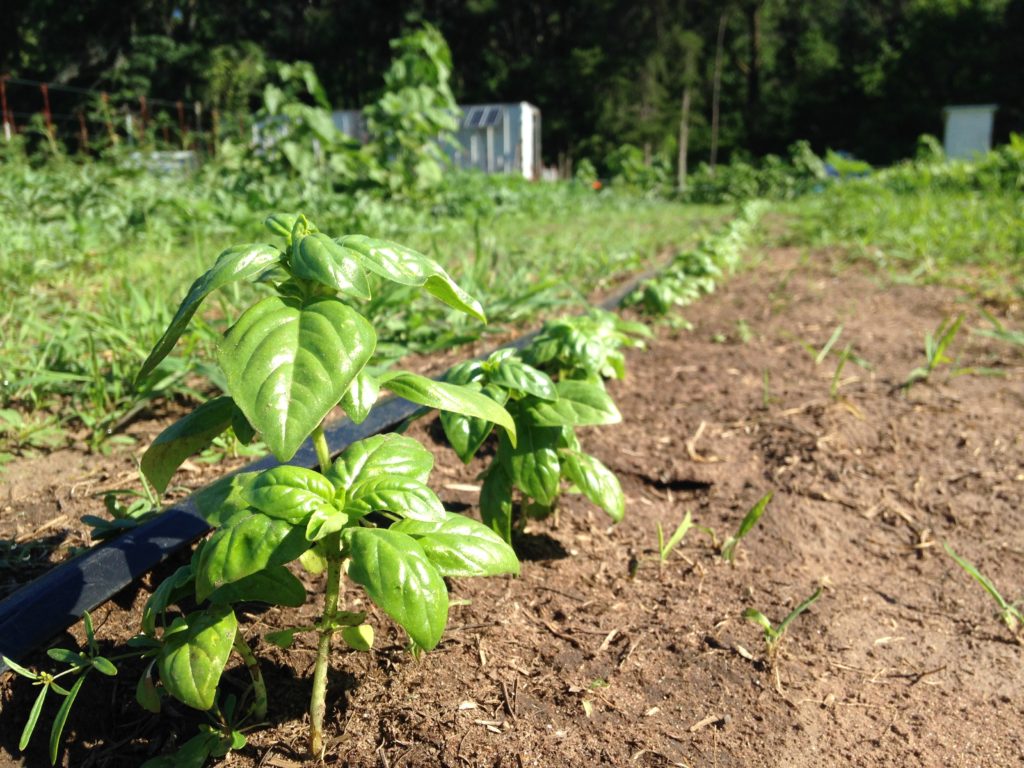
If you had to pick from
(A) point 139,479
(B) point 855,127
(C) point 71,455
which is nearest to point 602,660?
(A) point 139,479

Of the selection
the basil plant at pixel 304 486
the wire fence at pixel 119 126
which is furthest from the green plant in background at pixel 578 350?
the wire fence at pixel 119 126

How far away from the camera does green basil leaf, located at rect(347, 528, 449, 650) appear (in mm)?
871

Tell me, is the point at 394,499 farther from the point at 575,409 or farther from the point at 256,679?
the point at 575,409

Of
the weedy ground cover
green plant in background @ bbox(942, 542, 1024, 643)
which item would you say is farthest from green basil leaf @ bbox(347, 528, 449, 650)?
green plant in background @ bbox(942, 542, 1024, 643)

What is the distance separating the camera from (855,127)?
36.6m

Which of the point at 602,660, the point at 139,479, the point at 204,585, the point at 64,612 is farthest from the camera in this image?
the point at 139,479

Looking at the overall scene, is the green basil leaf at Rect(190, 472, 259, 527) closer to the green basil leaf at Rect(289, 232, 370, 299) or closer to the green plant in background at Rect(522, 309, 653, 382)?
the green basil leaf at Rect(289, 232, 370, 299)

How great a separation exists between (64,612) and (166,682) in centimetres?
37

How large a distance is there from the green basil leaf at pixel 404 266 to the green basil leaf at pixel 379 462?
21cm

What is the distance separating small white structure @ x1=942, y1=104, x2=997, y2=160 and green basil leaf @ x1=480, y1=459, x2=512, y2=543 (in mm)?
31161

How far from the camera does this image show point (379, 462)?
1064 millimetres

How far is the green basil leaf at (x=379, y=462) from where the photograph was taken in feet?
3.41

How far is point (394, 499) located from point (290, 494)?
123mm

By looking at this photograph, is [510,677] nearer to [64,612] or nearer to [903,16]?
[64,612]
